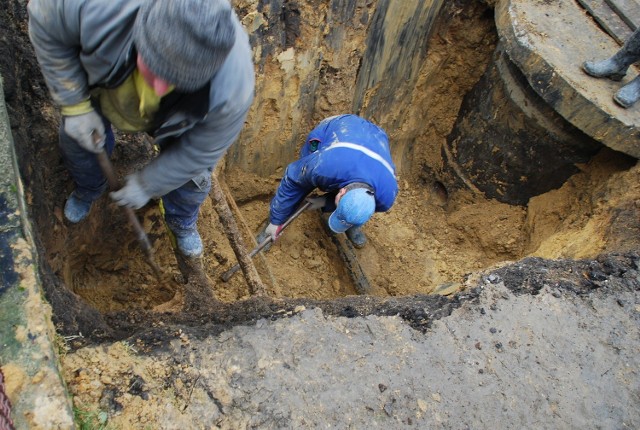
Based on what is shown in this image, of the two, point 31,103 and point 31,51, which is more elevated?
point 31,51

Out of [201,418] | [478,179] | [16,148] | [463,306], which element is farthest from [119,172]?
[478,179]

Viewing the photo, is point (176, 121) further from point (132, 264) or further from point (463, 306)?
point (132, 264)

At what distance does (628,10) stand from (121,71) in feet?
13.0

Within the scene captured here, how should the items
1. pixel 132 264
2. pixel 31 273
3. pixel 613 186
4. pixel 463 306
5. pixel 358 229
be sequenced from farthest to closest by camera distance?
pixel 358 229 → pixel 613 186 → pixel 132 264 → pixel 463 306 → pixel 31 273

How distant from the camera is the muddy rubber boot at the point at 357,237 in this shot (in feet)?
14.3

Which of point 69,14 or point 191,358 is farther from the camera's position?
point 191,358

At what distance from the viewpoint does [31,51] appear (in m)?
2.43

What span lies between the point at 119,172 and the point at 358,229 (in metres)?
2.12

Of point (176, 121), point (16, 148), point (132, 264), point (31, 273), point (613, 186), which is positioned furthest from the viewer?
point (613, 186)

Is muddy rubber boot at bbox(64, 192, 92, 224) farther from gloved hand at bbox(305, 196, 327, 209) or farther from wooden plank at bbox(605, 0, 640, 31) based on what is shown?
wooden plank at bbox(605, 0, 640, 31)

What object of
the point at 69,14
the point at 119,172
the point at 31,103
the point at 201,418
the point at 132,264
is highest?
the point at 69,14

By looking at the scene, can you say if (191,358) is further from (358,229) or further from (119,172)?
(358,229)

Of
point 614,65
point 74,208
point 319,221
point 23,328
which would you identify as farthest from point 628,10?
point 23,328

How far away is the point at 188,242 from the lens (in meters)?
3.02
